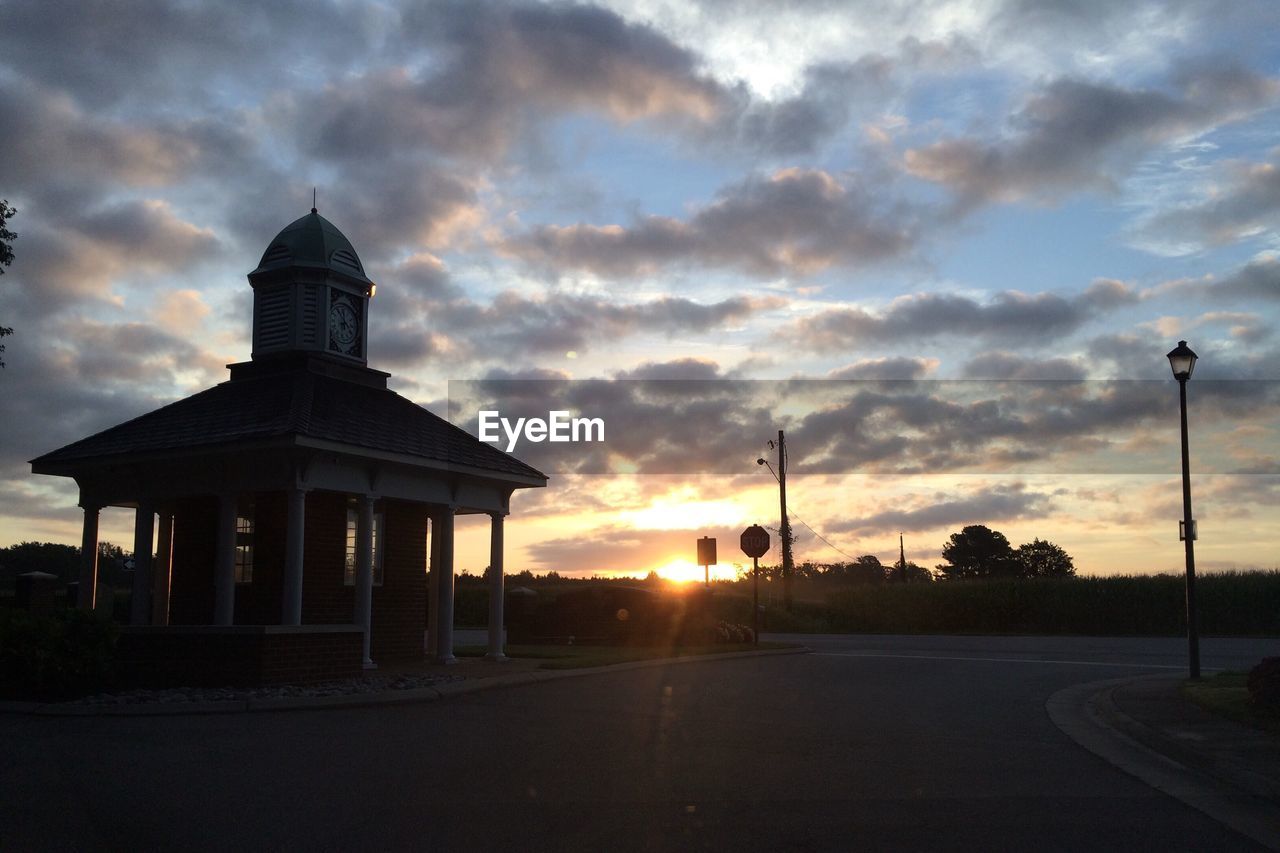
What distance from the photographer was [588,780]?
8984 millimetres

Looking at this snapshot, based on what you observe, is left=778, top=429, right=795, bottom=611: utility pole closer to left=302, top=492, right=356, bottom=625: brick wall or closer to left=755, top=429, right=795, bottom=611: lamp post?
left=755, top=429, right=795, bottom=611: lamp post

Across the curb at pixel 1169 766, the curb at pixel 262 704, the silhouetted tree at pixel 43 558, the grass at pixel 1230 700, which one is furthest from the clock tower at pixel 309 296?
the silhouetted tree at pixel 43 558

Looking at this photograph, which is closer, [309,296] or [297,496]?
[297,496]

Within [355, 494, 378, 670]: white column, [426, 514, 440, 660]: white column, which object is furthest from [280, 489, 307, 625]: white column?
[426, 514, 440, 660]: white column

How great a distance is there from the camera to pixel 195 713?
13.5 m

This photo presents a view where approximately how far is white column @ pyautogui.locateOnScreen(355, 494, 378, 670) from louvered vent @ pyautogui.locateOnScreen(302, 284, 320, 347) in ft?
15.7

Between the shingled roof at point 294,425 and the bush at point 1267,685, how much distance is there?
13.6 meters

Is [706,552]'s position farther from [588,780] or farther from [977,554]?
[977,554]

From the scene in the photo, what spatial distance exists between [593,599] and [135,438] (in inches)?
582

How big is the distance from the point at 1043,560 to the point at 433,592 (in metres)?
95.7

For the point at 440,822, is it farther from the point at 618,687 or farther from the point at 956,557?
the point at 956,557

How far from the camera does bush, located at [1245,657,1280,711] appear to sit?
1284 cm

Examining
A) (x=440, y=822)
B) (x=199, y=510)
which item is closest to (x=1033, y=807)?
(x=440, y=822)

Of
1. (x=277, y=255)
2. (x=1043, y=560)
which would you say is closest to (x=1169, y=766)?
(x=277, y=255)
